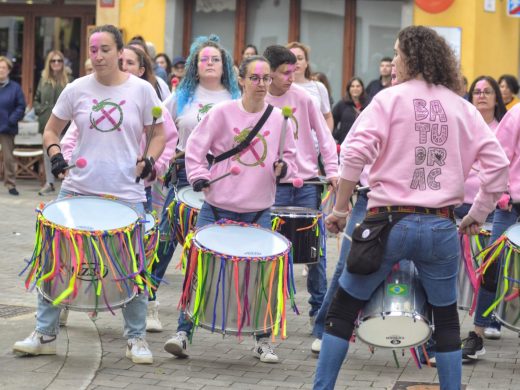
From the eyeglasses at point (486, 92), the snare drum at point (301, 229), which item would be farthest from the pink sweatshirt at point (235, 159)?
the eyeglasses at point (486, 92)

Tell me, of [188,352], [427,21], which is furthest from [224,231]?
[427,21]

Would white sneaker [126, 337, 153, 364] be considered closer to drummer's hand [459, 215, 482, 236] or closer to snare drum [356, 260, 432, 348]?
snare drum [356, 260, 432, 348]

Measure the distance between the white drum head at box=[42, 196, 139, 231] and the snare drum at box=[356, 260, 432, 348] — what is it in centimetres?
154

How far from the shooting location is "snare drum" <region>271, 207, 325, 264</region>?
764 centimetres

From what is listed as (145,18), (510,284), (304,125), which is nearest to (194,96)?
(304,125)

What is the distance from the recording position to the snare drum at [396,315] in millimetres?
5508

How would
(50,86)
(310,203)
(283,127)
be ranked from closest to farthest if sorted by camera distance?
(283,127), (310,203), (50,86)

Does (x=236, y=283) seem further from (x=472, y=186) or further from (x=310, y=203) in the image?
(x=472, y=186)

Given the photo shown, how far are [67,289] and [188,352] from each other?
1107 mm

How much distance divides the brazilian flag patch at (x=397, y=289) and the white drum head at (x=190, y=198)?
8.66 ft

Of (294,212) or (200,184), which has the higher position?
(200,184)

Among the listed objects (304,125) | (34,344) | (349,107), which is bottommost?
(34,344)

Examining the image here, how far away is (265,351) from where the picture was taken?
704 cm

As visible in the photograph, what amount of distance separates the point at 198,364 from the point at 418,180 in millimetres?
2033
